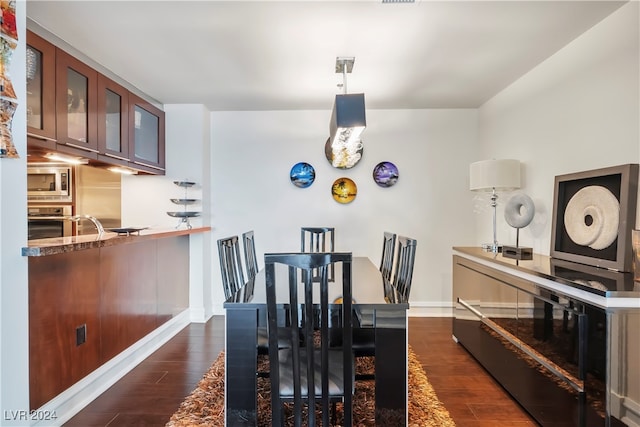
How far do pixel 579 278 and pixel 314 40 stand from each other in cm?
222

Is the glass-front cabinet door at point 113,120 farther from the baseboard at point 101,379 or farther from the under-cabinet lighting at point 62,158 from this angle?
the baseboard at point 101,379

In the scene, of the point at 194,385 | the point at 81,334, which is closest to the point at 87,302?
the point at 81,334

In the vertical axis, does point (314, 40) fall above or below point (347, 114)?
above

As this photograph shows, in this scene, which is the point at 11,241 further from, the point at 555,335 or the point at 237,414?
the point at 555,335

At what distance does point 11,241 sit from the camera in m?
1.65

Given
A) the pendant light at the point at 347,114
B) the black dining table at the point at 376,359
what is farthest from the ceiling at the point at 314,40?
the black dining table at the point at 376,359

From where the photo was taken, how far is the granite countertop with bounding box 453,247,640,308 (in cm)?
144

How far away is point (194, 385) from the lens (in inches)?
94.3

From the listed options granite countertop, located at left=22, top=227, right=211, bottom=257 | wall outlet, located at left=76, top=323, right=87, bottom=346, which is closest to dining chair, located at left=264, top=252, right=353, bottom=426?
granite countertop, located at left=22, top=227, right=211, bottom=257

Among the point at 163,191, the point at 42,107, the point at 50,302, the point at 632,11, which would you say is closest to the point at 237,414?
the point at 50,302

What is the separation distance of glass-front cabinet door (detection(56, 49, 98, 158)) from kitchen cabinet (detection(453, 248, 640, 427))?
10.7ft

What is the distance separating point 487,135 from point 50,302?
4.25 metres
